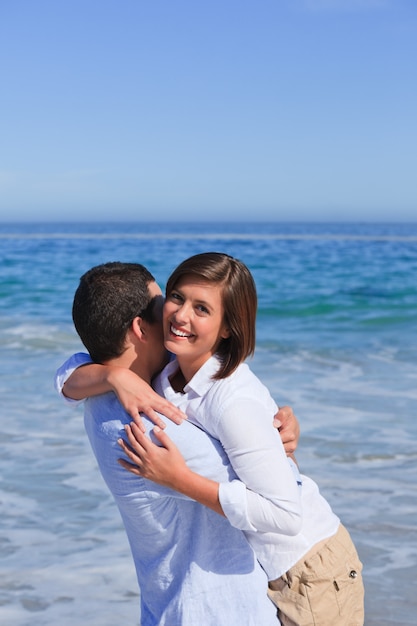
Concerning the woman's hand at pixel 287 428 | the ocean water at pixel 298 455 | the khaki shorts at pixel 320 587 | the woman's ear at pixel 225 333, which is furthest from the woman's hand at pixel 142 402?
the ocean water at pixel 298 455

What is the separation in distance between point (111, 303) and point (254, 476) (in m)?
0.54

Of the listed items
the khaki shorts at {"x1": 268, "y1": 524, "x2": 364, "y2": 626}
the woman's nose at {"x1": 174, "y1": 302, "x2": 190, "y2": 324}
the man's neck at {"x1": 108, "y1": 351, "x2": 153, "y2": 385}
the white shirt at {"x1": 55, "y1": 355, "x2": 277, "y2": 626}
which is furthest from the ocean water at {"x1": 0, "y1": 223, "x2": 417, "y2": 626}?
the woman's nose at {"x1": 174, "y1": 302, "x2": 190, "y2": 324}

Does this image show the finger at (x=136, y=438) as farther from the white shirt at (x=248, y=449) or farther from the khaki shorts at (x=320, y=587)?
the khaki shorts at (x=320, y=587)

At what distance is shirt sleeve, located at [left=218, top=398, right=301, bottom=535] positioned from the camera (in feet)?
6.13

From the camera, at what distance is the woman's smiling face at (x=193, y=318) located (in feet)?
6.64

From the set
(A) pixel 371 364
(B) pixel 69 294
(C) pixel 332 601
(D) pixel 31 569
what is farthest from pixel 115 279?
(B) pixel 69 294

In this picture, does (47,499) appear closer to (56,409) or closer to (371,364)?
(56,409)

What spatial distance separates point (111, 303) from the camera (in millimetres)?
2055

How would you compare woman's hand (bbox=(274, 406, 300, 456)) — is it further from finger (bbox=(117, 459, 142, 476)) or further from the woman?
finger (bbox=(117, 459, 142, 476))

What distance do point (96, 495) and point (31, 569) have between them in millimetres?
987

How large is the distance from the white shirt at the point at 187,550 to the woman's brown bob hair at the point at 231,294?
0.96ft

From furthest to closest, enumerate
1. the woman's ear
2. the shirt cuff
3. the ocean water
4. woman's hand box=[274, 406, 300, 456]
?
1. the ocean water
2. woman's hand box=[274, 406, 300, 456]
3. the woman's ear
4. the shirt cuff

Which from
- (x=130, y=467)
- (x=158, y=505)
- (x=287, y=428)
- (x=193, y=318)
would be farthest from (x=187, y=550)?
(x=193, y=318)

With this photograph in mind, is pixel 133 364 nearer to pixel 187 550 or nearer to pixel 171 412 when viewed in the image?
pixel 171 412
